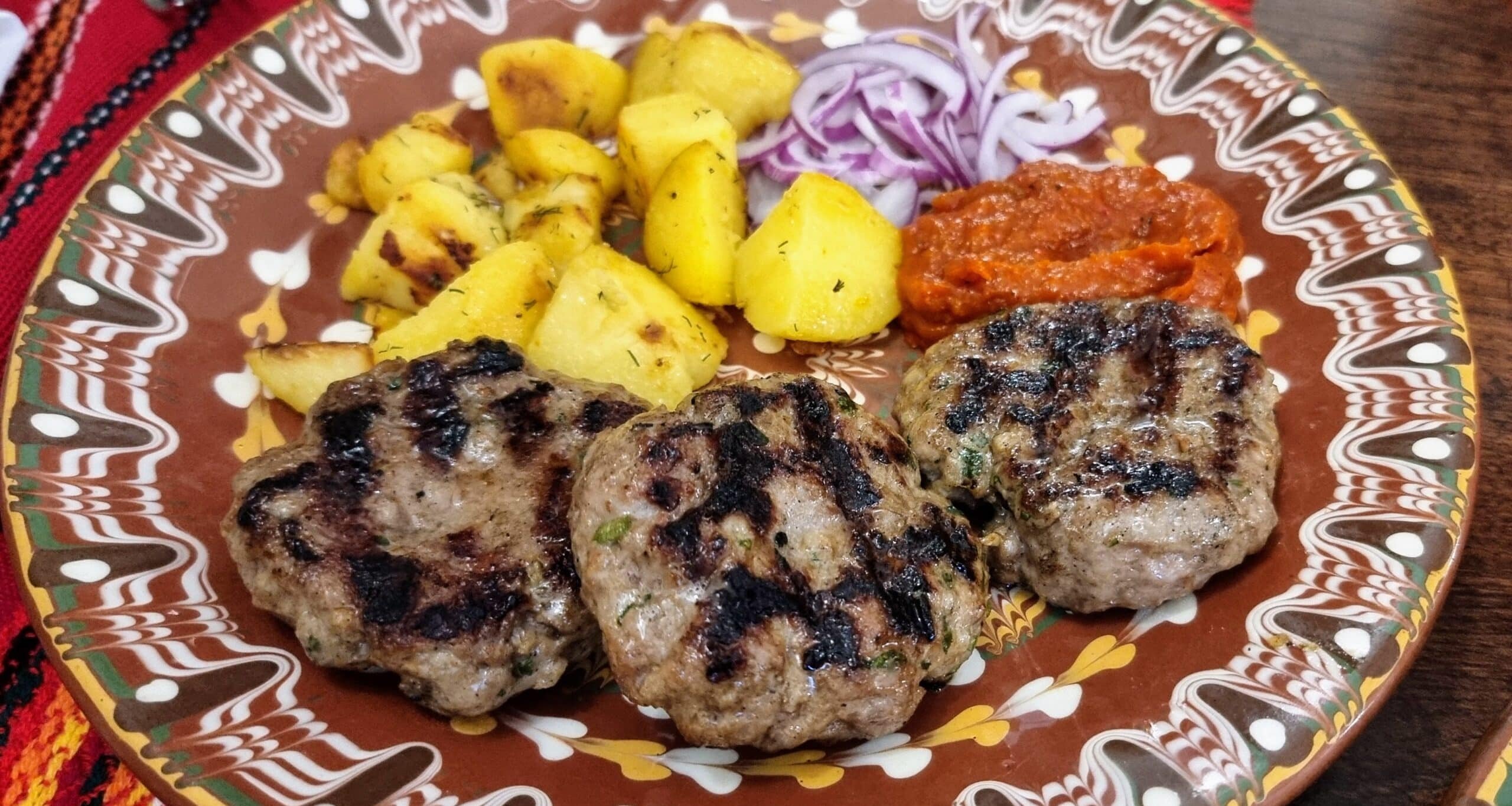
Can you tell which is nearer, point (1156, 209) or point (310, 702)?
point (310, 702)

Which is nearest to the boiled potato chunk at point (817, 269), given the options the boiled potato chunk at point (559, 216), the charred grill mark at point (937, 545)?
the boiled potato chunk at point (559, 216)

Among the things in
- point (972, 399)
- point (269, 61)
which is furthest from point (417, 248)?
point (972, 399)

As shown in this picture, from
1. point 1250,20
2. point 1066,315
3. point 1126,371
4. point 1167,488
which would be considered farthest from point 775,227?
point 1250,20

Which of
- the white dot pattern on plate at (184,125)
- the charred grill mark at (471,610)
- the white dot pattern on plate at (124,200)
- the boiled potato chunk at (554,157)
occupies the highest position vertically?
the white dot pattern on plate at (184,125)

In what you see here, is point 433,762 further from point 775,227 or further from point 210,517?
point 775,227

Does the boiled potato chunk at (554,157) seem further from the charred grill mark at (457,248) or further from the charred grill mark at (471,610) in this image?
the charred grill mark at (471,610)

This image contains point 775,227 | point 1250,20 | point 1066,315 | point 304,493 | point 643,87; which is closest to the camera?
point 304,493
